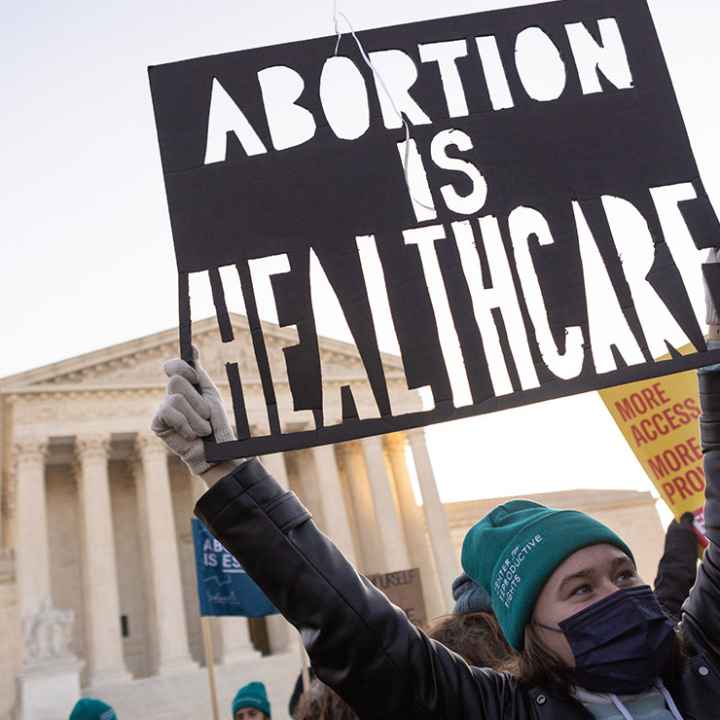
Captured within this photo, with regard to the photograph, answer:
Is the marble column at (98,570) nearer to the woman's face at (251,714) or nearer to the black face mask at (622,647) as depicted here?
the woman's face at (251,714)

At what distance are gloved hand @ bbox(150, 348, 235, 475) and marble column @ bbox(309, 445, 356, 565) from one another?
36.8 metres

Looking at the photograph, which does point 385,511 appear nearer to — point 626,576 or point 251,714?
point 251,714

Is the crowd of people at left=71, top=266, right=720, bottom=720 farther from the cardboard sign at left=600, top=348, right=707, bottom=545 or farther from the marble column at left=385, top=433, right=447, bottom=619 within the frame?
the marble column at left=385, top=433, right=447, bottom=619

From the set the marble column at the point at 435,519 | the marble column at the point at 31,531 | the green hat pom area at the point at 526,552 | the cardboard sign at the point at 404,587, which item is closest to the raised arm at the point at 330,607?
the green hat pom area at the point at 526,552

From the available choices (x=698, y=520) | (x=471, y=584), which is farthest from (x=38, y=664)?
(x=471, y=584)

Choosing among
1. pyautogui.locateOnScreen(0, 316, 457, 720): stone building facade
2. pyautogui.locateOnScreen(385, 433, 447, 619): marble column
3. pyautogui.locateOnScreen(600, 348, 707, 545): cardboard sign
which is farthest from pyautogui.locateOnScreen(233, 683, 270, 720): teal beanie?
pyautogui.locateOnScreen(385, 433, 447, 619): marble column

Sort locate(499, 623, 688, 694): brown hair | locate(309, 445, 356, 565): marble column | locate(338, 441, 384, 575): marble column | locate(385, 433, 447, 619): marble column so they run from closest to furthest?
locate(499, 623, 688, 694): brown hair
locate(309, 445, 356, 565): marble column
locate(385, 433, 447, 619): marble column
locate(338, 441, 384, 575): marble column

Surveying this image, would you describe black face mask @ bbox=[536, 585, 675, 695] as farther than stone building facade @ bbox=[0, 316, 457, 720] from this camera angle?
No

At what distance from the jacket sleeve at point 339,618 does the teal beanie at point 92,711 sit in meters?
4.93

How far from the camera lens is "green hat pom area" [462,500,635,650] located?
261 cm

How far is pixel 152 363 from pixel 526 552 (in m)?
38.5

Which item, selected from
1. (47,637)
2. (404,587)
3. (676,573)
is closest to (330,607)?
(676,573)

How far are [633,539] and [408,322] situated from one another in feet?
159

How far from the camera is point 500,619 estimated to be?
8.89 ft
